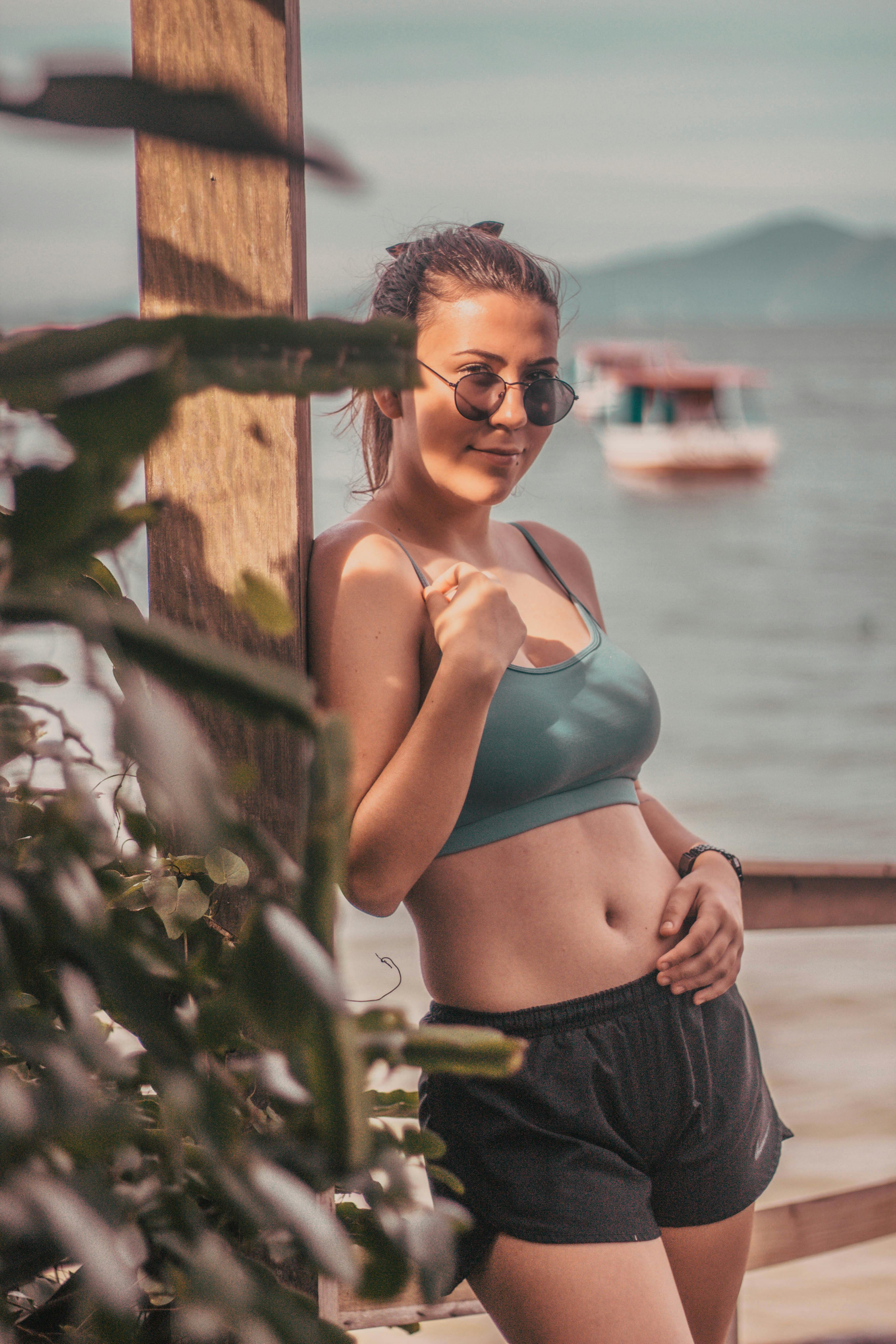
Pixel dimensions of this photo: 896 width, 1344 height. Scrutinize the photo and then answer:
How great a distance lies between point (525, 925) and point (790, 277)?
13688 centimetres

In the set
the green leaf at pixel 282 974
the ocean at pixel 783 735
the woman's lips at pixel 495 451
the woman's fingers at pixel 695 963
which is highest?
the woman's lips at pixel 495 451

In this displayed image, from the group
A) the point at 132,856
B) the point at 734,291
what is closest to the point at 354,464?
the point at 132,856

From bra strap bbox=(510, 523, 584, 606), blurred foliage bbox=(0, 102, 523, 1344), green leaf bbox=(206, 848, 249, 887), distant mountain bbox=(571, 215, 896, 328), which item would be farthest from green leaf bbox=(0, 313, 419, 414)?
distant mountain bbox=(571, 215, 896, 328)

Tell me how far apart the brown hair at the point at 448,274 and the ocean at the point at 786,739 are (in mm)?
208

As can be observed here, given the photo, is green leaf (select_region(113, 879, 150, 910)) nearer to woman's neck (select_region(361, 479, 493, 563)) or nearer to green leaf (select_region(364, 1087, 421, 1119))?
green leaf (select_region(364, 1087, 421, 1119))

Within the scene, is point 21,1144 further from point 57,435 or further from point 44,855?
point 57,435

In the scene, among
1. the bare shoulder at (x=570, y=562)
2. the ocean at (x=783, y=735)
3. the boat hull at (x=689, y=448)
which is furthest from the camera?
the boat hull at (x=689, y=448)

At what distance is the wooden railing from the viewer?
1938 mm

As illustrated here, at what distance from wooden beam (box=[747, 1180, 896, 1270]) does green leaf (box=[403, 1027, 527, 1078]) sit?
1.49m

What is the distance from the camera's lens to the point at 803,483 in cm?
2922

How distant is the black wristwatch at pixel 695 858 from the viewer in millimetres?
1647

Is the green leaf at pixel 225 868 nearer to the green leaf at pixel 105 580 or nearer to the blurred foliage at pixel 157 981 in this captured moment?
the green leaf at pixel 105 580

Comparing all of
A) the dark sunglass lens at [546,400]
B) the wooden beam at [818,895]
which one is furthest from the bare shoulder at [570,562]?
the wooden beam at [818,895]

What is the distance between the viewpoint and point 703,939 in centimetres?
148
